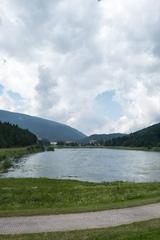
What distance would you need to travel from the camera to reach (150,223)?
43.7ft

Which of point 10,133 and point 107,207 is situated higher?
point 10,133

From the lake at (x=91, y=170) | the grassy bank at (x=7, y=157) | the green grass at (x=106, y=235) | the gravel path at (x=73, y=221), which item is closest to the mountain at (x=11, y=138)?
the grassy bank at (x=7, y=157)

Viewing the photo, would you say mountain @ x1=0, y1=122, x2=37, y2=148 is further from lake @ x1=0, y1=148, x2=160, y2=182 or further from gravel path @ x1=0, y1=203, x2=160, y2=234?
gravel path @ x1=0, y1=203, x2=160, y2=234

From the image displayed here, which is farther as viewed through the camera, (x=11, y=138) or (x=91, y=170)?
(x=11, y=138)

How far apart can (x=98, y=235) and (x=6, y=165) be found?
245 ft

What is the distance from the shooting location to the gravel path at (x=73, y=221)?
12.9 meters

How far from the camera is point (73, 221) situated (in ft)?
45.4

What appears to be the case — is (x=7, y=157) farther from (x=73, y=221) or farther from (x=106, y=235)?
(x=106, y=235)

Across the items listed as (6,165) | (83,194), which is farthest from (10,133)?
(83,194)

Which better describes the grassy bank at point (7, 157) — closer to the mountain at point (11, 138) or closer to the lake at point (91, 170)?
the lake at point (91, 170)

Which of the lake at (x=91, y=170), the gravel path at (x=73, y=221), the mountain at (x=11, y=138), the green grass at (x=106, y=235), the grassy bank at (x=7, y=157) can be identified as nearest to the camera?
the green grass at (x=106, y=235)

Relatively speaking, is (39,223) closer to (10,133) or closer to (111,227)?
(111,227)

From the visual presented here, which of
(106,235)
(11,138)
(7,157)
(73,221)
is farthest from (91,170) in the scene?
(11,138)

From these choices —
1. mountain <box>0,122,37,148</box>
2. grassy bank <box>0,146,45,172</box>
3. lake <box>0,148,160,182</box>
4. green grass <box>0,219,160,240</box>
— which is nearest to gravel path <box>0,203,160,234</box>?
green grass <box>0,219,160,240</box>
